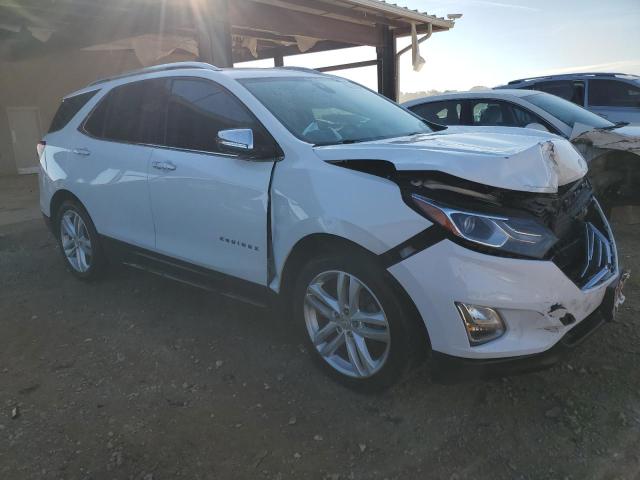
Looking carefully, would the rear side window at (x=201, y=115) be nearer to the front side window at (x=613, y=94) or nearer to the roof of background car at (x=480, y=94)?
the roof of background car at (x=480, y=94)

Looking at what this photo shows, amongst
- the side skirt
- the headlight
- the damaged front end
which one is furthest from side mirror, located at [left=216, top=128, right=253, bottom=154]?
the headlight

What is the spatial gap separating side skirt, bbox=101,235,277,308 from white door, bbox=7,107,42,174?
11.1 meters

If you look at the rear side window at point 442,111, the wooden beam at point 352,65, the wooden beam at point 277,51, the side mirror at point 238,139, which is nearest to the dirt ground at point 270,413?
the side mirror at point 238,139

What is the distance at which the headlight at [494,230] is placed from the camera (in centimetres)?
229

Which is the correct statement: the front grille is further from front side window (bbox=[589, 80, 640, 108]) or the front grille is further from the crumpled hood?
front side window (bbox=[589, 80, 640, 108])

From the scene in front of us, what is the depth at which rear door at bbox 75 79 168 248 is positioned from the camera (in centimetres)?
388

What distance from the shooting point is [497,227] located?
232 cm

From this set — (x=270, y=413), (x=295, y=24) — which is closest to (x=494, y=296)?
(x=270, y=413)

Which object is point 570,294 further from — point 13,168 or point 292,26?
point 13,168

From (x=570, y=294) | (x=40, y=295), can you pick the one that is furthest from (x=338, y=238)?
(x=40, y=295)

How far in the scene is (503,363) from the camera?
92.2 inches

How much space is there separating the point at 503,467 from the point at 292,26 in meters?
7.97

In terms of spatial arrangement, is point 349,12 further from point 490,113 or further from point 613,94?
point 613,94

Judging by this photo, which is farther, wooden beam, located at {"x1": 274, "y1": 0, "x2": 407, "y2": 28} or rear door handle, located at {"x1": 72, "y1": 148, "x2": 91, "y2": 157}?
wooden beam, located at {"x1": 274, "y1": 0, "x2": 407, "y2": 28}
